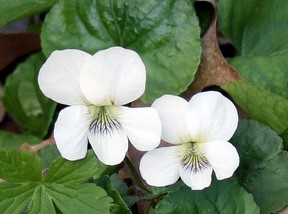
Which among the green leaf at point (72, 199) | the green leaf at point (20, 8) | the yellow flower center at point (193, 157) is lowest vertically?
the green leaf at point (72, 199)

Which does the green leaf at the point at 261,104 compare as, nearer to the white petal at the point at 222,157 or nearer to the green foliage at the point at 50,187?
the white petal at the point at 222,157

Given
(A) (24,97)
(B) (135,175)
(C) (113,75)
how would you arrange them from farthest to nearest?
(A) (24,97), (B) (135,175), (C) (113,75)

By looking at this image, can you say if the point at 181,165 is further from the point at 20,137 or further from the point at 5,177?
the point at 20,137

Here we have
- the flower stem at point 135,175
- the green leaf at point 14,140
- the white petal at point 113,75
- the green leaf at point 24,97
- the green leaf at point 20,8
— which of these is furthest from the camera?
the green leaf at point 24,97

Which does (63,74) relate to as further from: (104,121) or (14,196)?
(14,196)

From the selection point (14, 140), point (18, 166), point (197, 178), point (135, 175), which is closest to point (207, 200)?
point (197, 178)

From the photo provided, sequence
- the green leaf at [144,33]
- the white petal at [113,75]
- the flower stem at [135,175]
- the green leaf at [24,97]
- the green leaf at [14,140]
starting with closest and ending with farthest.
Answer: the white petal at [113,75] → the flower stem at [135,175] → the green leaf at [144,33] → the green leaf at [14,140] → the green leaf at [24,97]

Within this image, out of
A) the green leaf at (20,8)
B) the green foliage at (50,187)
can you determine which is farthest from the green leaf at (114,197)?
the green leaf at (20,8)
